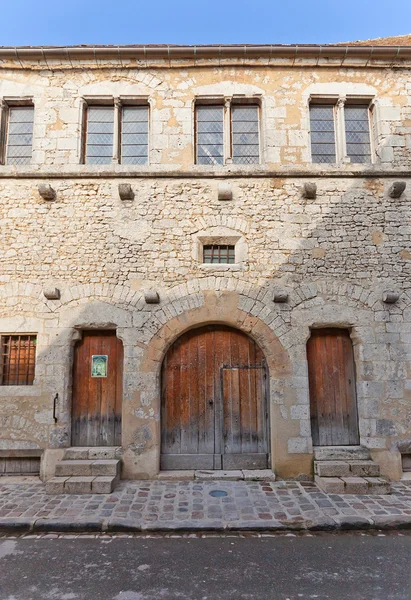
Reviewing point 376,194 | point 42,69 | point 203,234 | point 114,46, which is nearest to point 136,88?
point 114,46

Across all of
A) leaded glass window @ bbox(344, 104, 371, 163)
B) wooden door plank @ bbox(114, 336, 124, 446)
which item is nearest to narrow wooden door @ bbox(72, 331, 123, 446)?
wooden door plank @ bbox(114, 336, 124, 446)

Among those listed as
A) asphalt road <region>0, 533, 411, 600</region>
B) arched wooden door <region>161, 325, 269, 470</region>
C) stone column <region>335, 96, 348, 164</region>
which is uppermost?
stone column <region>335, 96, 348, 164</region>

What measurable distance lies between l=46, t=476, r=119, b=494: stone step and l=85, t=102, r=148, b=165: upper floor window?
494 centimetres

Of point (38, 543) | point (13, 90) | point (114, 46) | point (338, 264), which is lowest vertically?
point (38, 543)

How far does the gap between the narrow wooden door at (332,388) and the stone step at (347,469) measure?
0.43 meters

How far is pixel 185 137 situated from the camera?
6.30 meters

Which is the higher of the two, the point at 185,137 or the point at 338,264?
the point at 185,137

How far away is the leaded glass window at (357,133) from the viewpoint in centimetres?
647

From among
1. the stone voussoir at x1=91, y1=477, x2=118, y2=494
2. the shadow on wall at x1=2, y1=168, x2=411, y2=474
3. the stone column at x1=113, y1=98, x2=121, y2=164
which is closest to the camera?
the stone voussoir at x1=91, y1=477, x2=118, y2=494

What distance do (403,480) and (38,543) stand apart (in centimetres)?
486

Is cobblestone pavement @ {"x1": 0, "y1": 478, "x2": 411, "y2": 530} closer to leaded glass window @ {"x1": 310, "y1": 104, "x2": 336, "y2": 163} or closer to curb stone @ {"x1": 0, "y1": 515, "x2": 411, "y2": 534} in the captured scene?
curb stone @ {"x1": 0, "y1": 515, "x2": 411, "y2": 534}

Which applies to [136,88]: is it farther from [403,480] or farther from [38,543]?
[403,480]

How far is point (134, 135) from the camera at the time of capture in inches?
257

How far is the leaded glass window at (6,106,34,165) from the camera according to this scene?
6.46 m
